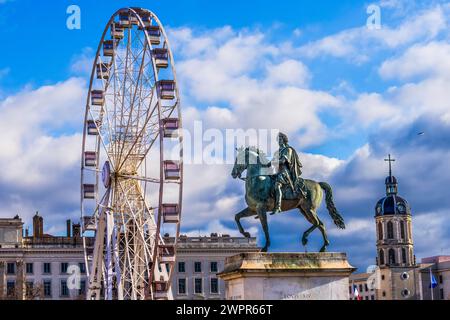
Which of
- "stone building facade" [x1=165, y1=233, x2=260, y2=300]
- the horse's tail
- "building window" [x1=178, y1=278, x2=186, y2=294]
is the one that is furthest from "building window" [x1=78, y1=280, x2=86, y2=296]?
the horse's tail

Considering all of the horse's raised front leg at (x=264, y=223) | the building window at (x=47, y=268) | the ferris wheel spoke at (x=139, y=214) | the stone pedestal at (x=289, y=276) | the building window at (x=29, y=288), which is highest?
the building window at (x=47, y=268)

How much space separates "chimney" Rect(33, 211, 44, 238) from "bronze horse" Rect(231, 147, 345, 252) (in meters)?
110

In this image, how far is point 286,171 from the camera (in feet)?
132

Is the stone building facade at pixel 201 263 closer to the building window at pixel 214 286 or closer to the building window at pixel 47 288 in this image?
the building window at pixel 214 286

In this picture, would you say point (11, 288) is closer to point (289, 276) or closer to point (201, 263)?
point (201, 263)

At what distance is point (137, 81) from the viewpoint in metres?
66.2

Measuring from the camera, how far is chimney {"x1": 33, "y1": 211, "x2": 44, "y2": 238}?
14831 centimetres

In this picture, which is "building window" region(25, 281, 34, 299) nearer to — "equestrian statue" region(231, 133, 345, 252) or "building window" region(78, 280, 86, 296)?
"building window" region(78, 280, 86, 296)

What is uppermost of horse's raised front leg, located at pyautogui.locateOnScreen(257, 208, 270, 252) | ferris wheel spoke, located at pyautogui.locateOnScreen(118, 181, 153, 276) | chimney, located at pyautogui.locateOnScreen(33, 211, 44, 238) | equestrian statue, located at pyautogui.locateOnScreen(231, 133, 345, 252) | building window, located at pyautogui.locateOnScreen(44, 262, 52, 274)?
chimney, located at pyautogui.locateOnScreen(33, 211, 44, 238)

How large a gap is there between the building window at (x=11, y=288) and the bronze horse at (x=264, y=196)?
98.6 meters

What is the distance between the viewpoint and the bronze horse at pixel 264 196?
131 feet

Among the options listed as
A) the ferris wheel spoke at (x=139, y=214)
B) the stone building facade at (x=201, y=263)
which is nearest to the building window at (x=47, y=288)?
the stone building facade at (x=201, y=263)

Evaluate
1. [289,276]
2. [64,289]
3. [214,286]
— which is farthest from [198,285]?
[289,276]

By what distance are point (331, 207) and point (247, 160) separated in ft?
12.5
